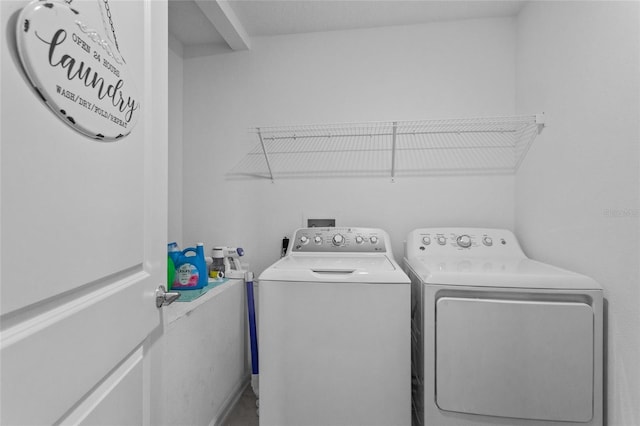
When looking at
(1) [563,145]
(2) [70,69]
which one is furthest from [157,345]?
(1) [563,145]

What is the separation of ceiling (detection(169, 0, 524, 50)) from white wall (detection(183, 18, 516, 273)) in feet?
0.23

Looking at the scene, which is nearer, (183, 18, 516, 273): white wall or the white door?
the white door

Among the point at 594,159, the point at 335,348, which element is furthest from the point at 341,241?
the point at 594,159

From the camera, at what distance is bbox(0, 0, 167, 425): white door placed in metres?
0.46

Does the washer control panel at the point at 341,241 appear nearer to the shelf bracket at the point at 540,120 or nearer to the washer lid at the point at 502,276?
the washer lid at the point at 502,276

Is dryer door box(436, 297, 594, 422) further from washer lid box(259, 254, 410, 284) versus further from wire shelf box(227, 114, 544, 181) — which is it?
wire shelf box(227, 114, 544, 181)

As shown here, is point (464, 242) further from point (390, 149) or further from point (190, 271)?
point (190, 271)

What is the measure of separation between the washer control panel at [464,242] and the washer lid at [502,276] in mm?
284

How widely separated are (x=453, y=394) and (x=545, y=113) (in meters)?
1.65

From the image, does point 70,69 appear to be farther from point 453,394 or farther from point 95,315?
point 453,394

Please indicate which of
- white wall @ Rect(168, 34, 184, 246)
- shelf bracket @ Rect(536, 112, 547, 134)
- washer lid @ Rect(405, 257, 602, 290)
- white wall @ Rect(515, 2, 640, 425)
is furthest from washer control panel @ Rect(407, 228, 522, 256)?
white wall @ Rect(168, 34, 184, 246)

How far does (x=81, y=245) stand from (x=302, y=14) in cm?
208

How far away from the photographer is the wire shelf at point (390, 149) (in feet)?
6.68

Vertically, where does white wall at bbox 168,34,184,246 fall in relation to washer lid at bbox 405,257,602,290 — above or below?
above
